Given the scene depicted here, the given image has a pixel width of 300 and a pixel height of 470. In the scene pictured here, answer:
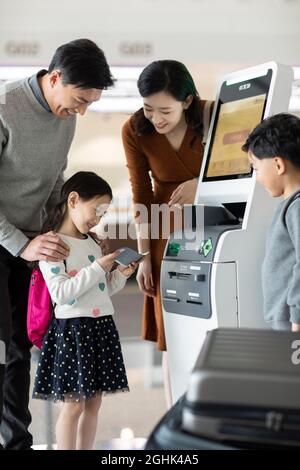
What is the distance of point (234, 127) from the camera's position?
2283mm

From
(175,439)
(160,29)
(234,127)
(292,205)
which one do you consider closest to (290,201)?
(292,205)

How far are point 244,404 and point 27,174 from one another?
5.38ft

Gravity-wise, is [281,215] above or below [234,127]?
below

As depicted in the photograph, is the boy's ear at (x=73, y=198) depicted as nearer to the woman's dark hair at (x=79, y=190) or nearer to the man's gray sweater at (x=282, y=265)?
the woman's dark hair at (x=79, y=190)

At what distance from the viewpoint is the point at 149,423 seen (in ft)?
9.66

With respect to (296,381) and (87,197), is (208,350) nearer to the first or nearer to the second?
(296,381)

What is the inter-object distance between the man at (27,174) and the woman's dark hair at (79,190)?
0.25 feet

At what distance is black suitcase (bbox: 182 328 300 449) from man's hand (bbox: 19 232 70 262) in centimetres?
137

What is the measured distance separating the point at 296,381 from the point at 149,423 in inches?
93.2

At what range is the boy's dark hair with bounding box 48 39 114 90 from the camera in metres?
2.02

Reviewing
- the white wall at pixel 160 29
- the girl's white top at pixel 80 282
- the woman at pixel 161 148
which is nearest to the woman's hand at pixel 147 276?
the woman at pixel 161 148

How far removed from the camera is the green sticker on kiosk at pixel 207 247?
83.0 inches

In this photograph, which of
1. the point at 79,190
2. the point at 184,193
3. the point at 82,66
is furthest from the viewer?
the point at 184,193

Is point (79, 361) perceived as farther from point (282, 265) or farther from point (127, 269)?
point (282, 265)
